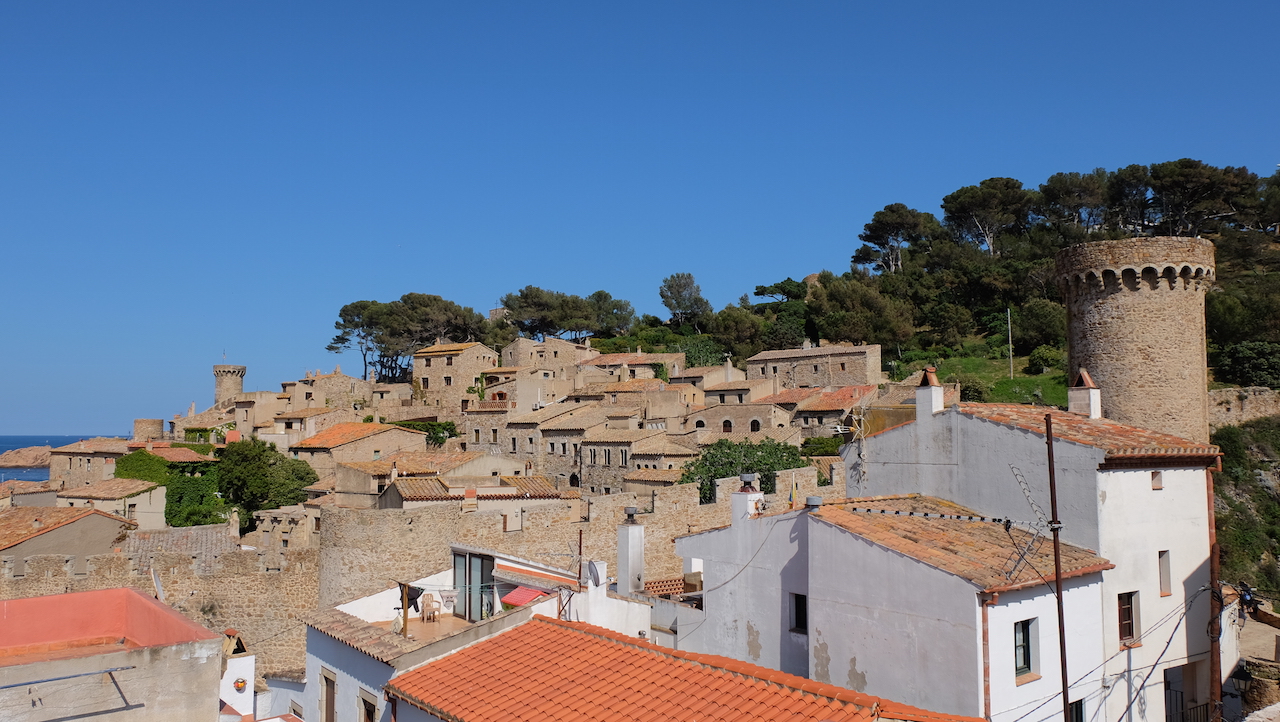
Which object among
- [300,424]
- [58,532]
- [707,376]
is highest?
[707,376]

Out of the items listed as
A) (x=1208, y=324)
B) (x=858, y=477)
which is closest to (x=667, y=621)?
(x=858, y=477)

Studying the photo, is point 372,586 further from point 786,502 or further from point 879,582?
point 879,582

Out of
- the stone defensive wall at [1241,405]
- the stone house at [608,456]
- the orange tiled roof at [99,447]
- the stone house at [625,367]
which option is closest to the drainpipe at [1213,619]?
the stone house at [608,456]

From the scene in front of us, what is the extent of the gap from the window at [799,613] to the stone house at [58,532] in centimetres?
2182

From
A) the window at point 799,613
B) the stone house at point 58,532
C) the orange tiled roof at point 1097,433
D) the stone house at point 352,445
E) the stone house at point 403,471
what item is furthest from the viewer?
the stone house at point 352,445

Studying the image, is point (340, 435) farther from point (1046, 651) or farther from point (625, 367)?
point (1046, 651)

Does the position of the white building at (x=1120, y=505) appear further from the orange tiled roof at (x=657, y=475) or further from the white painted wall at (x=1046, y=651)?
the orange tiled roof at (x=657, y=475)

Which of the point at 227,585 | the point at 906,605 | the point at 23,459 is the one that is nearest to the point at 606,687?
the point at 906,605

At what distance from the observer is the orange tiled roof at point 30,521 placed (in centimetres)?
2492

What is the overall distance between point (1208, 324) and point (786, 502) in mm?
33478

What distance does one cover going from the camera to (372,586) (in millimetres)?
19656

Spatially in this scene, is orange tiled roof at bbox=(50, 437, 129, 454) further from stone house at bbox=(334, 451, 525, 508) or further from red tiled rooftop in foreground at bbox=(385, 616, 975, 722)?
red tiled rooftop in foreground at bbox=(385, 616, 975, 722)

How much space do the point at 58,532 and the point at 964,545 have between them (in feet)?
83.4

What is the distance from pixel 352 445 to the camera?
45.3m
